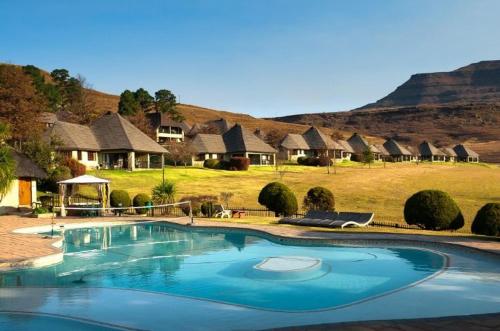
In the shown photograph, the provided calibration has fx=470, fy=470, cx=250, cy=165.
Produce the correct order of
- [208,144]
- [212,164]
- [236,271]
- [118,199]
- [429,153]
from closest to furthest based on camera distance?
[236,271] → [118,199] → [212,164] → [208,144] → [429,153]

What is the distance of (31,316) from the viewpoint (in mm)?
10078

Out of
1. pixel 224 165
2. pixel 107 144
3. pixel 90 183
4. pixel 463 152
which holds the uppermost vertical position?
pixel 463 152

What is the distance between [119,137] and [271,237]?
38606 mm

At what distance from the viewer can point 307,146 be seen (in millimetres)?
94188

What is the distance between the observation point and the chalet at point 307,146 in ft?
295

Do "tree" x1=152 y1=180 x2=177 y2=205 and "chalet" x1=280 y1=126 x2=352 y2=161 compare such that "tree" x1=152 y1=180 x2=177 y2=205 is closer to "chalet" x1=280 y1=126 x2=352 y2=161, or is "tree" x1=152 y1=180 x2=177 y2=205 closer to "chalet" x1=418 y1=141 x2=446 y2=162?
"chalet" x1=280 y1=126 x2=352 y2=161

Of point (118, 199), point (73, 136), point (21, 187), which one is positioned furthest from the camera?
point (73, 136)

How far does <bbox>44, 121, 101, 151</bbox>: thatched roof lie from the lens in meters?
51.9

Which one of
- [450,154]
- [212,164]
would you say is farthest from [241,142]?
[450,154]

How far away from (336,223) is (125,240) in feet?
34.5

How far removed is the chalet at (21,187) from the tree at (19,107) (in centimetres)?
1448

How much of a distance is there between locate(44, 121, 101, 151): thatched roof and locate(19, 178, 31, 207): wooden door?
694 inches

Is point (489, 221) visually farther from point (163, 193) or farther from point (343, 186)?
point (343, 186)

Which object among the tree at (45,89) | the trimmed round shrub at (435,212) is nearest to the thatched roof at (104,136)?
the trimmed round shrub at (435,212)
